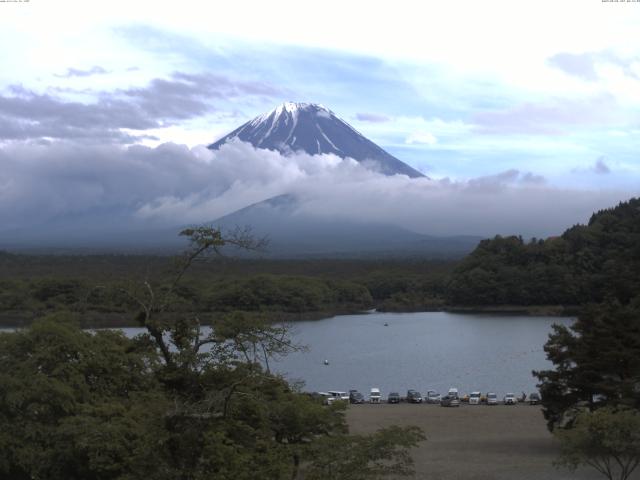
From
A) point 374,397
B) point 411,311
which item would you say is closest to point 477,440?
point 374,397

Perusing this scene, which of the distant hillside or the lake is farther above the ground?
the distant hillside

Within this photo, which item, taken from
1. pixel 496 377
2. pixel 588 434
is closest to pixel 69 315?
pixel 588 434

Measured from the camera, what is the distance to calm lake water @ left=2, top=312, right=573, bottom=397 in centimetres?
2628

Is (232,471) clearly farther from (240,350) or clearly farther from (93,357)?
(93,357)

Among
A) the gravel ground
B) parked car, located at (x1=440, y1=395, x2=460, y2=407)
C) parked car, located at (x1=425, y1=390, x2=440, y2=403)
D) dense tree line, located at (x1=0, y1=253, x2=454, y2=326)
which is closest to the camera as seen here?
the gravel ground

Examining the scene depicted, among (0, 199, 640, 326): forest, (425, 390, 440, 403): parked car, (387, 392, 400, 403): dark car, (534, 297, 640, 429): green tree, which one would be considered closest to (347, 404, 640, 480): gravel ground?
(387, 392, 400, 403): dark car

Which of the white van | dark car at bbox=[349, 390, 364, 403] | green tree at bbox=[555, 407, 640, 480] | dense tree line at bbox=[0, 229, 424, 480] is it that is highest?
dense tree line at bbox=[0, 229, 424, 480]

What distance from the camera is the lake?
26.3 metres

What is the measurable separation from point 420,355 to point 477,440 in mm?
16219

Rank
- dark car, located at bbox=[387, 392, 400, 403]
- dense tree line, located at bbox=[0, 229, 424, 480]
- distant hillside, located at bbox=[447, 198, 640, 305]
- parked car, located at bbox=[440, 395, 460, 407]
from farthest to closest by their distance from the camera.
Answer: distant hillside, located at bbox=[447, 198, 640, 305]
dark car, located at bbox=[387, 392, 400, 403]
parked car, located at bbox=[440, 395, 460, 407]
dense tree line, located at bbox=[0, 229, 424, 480]

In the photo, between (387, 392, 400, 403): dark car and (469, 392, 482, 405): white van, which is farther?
(387, 392, 400, 403): dark car

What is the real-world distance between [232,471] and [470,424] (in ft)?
43.4

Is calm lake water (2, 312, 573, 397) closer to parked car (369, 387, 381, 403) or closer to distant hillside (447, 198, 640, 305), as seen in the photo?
parked car (369, 387, 381, 403)

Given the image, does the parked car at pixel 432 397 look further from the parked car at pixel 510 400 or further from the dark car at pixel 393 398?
the parked car at pixel 510 400
